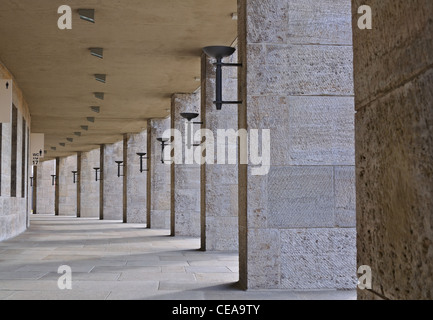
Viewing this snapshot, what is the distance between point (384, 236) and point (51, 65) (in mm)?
10411

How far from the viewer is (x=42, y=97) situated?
15031 millimetres

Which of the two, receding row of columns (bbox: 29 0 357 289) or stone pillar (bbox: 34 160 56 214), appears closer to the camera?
receding row of columns (bbox: 29 0 357 289)

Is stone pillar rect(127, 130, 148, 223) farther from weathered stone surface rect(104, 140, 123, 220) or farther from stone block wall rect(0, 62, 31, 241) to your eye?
stone block wall rect(0, 62, 31, 241)

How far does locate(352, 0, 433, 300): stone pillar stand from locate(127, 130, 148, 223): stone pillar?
19538 millimetres

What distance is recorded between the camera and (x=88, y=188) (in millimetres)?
28406

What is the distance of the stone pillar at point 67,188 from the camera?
3094 centimetres

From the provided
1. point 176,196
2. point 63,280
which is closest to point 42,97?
point 176,196

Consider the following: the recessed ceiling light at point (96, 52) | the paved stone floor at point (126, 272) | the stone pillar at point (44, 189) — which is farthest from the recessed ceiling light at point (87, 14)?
the stone pillar at point (44, 189)

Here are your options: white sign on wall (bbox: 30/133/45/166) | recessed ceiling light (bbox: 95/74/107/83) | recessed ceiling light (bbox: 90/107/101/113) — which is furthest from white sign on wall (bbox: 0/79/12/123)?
white sign on wall (bbox: 30/133/45/166)

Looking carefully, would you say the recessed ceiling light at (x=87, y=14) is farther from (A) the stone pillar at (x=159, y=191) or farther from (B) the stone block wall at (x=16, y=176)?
(A) the stone pillar at (x=159, y=191)

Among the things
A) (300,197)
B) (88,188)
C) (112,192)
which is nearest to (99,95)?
(300,197)

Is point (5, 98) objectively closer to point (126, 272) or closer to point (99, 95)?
point (99, 95)

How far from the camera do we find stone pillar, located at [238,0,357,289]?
584 centimetres

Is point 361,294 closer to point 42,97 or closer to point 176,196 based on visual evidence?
point 176,196
